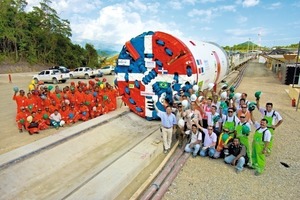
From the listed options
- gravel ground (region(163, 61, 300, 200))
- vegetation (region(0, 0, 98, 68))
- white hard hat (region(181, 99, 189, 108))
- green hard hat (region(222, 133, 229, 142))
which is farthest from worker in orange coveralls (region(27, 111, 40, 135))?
vegetation (region(0, 0, 98, 68))

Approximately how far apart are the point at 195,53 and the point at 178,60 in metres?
0.85

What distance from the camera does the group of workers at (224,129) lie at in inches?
233

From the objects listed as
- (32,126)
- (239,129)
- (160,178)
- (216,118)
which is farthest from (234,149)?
(32,126)

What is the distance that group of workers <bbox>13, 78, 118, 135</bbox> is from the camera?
846 cm

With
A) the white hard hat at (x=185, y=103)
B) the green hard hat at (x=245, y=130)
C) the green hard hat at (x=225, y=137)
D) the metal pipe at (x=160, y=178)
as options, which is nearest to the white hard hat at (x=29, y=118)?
the metal pipe at (x=160, y=178)

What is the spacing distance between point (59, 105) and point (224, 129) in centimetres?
615

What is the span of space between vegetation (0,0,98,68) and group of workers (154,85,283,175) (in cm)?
3779

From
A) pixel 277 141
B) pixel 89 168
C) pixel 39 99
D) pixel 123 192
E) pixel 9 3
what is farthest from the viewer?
pixel 9 3

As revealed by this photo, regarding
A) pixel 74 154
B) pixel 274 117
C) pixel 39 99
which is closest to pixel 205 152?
pixel 274 117

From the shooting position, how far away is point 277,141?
7941 millimetres

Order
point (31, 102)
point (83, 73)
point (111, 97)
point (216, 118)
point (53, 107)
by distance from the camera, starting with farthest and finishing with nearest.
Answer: point (83, 73)
point (111, 97)
point (53, 107)
point (31, 102)
point (216, 118)

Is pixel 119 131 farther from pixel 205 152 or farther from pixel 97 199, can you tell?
pixel 97 199

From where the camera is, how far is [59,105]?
9.29 m

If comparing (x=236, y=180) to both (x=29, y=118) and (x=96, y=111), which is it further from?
(x=29, y=118)
